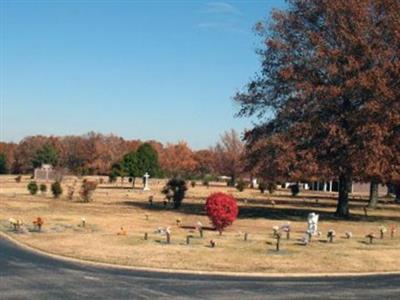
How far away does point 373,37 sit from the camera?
123 feet

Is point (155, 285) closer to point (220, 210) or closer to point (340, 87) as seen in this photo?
point (220, 210)

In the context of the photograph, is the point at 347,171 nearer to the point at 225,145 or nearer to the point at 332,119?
the point at 332,119

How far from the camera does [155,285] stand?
52.3 feet

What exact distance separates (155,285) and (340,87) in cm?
2359

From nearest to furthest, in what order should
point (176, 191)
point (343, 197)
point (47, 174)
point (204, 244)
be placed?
point (204, 244)
point (343, 197)
point (176, 191)
point (47, 174)

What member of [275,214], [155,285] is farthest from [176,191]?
[155,285]

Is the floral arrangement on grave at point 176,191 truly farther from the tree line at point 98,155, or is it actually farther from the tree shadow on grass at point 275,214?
the tree line at point 98,155

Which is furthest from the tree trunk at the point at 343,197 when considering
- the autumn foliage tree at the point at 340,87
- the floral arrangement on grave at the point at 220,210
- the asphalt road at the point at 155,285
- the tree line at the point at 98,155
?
the tree line at the point at 98,155

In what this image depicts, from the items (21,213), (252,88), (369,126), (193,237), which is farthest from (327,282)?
(252,88)

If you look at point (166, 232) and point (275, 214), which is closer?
point (166, 232)

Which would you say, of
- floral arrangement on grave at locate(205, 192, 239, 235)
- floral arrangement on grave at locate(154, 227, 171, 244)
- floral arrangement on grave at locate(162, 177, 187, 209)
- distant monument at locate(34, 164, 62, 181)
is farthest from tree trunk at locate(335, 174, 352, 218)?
distant monument at locate(34, 164, 62, 181)

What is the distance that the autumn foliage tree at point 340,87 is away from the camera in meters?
35.9

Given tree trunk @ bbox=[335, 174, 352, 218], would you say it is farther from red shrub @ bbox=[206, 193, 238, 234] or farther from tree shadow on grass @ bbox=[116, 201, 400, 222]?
red shrub @ bbox=[206, 193, 238, 234]

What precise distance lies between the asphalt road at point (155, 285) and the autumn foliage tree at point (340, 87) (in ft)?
59.1
